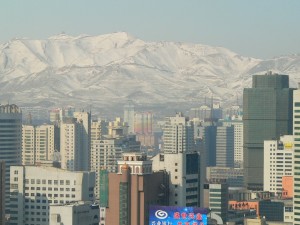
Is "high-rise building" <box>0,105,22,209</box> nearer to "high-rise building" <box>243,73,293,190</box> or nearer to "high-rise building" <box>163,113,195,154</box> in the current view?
"high-rise building" <box>243,73,293,190</box>

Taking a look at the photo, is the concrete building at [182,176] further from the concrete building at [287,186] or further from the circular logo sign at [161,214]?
the concrete building at [287,186]

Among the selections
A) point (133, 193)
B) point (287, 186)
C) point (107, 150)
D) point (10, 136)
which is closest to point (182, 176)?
point (133, 193)

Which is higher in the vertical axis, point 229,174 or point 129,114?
point 129,114

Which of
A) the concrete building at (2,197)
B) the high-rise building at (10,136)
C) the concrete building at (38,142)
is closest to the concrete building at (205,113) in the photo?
the concrete building at (38,142)

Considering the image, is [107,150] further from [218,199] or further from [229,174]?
[218,199]

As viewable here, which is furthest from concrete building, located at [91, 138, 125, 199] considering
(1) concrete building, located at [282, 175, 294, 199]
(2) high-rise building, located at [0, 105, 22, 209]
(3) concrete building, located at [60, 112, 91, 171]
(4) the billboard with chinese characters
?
(4) the billboard with chinese characters
